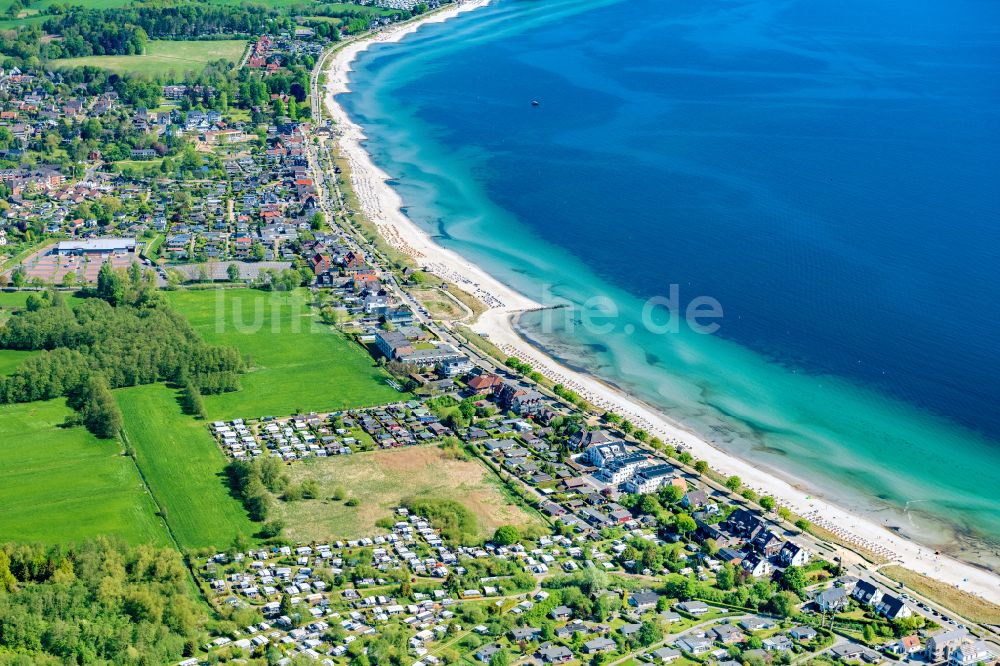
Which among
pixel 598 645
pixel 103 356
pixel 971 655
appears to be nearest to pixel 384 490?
pixel 598 645

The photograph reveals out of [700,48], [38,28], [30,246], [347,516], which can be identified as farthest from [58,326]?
[700,48]

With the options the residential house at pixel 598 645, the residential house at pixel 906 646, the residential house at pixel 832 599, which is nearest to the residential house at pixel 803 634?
the residential house at pixel 832 599

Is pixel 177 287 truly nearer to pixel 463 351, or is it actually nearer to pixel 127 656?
pixel 463 351

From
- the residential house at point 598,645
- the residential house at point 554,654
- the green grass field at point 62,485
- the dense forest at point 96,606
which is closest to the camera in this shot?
the dense forest at point 96,606

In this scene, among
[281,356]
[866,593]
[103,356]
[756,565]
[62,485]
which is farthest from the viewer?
[281,356]

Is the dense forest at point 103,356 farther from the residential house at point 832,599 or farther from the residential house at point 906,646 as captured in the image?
the residential house at point 906,646

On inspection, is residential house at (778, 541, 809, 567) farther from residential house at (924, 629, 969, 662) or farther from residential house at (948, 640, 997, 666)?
residential house at (948, 640, 997, 666)

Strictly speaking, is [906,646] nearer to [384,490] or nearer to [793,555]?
[793,555]
